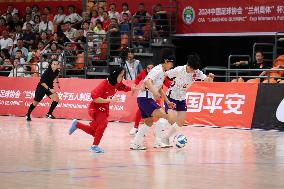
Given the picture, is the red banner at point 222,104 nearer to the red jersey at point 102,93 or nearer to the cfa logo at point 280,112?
the cfa logo at point 280,112

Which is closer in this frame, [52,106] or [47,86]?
[47,86]

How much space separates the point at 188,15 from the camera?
30.6 m

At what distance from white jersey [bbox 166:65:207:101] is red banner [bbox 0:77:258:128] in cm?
684

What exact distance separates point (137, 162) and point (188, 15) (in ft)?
55.9

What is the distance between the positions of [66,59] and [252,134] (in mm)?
12102

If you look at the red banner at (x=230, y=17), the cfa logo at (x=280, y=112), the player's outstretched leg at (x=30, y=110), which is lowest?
the player's outstretched leg at (x=30, y=110)

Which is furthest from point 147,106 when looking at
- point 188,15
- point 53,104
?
point 188,15

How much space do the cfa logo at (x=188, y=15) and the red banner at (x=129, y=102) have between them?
488cm

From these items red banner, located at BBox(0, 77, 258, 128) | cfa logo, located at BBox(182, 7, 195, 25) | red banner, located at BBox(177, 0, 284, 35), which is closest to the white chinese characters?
red banner, located at BBox(0, 77, 258, 128)

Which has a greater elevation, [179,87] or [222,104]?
[179,87]

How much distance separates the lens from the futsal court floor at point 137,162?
11391mm

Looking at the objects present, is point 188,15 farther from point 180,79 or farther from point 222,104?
point 180,79

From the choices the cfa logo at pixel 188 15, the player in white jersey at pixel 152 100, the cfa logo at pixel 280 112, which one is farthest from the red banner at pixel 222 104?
the player in white jersey at pixel 152 100

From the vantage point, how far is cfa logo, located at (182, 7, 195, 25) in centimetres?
3050
